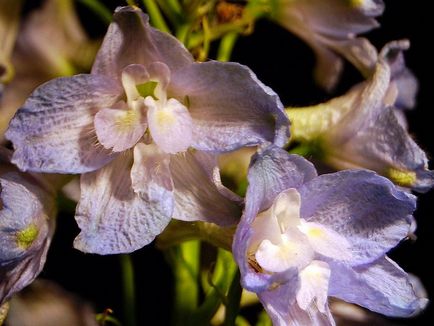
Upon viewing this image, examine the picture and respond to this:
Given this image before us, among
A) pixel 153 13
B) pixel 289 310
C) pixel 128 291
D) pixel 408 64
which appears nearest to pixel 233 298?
pixel 289 310

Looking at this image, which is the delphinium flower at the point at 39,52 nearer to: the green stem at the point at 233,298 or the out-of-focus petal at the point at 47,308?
the out-of-focus petal at the point at 47,308

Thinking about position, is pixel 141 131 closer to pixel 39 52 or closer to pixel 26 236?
pixel 26 236

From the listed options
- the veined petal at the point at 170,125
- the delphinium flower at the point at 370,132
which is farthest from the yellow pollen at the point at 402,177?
the veined petal at the point at 170,125

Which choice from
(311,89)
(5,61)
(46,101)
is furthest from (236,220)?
(311,89)

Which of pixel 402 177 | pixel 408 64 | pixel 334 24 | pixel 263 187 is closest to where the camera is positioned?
pixel 263 187

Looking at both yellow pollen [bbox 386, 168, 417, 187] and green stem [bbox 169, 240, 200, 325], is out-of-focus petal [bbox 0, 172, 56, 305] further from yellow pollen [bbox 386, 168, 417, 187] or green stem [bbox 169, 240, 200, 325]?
yellow pollen [bbox 386, 168, 417, 187]

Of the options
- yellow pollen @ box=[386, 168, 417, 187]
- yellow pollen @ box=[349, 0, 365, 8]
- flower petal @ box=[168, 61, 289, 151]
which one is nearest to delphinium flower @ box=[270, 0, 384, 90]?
yellow pollen @ box=[349, 0, 365, 8]
